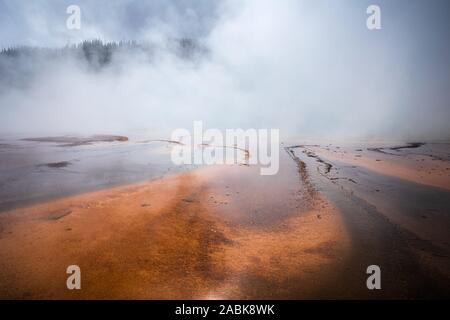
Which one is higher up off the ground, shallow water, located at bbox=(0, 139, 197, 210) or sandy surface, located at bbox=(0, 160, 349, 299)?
shallow water, located at bbox=(0, 139, 197, 210)

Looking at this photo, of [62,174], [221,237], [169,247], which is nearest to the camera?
[169,247]

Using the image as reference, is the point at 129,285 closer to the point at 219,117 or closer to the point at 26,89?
the point at 219,117

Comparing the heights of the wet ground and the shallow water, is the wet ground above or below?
below

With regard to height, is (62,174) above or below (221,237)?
above

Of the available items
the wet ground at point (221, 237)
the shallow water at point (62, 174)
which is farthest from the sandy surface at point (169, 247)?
the shallow water at point (62, 174)

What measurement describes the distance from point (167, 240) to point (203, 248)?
1.67ft

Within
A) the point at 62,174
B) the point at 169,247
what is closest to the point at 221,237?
the point at 169,247

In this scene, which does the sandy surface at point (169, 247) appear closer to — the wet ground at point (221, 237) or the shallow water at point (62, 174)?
the wet ground at point (221, 237)

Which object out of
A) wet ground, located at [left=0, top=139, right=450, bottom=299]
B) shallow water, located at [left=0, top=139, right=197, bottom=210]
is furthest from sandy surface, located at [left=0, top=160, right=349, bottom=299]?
shallow water, located at [left=0, top=139, right=197, bottom=210]

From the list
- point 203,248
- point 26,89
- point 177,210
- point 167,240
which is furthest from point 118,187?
point 26,89

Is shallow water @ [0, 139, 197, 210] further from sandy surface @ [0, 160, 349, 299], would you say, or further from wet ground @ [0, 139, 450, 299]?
sandy surface @ [0, 160, 349, 299]

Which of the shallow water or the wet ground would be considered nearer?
the wet ground

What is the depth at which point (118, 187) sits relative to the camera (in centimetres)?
529

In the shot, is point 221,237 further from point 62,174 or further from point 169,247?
point 62,174
